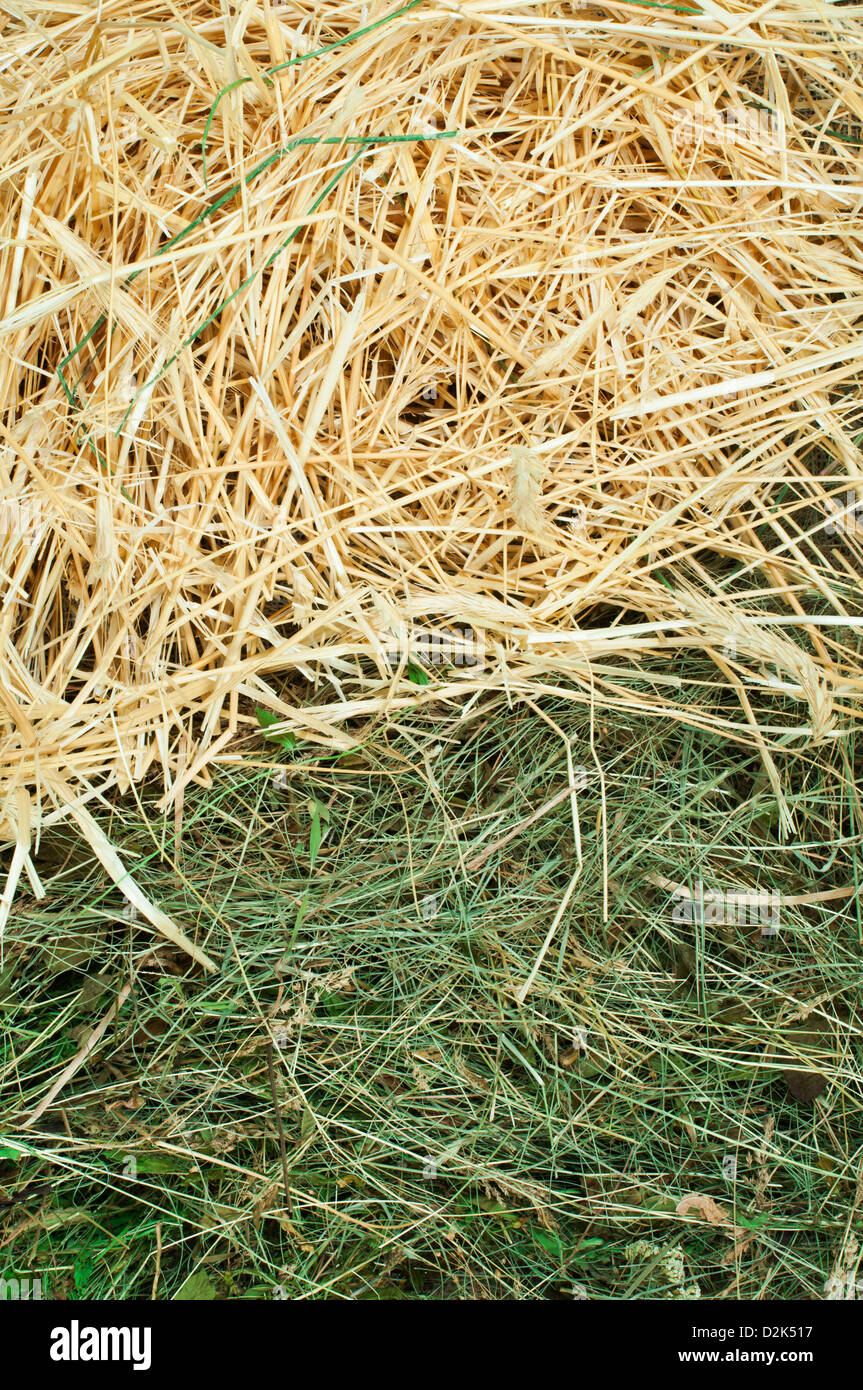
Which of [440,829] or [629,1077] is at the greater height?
[440,829]

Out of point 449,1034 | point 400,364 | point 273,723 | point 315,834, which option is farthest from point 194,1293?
point 400,364

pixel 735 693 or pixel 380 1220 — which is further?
pixel 735 693

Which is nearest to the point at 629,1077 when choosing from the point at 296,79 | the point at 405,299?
the point at 405,299

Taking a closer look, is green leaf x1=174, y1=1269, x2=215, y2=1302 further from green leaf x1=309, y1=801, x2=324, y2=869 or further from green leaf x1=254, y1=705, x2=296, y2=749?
green leaf x1=254, y1=705, x2=296, y2=749

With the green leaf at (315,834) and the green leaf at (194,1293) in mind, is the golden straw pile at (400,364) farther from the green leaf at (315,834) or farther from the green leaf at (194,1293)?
the green leaf at (194,1293)

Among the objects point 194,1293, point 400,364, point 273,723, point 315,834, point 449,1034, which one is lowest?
point 194,1293

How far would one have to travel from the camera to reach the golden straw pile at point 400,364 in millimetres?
1068

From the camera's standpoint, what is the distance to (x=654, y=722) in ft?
3.77

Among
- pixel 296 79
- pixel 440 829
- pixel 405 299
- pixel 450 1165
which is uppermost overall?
pixel 296 79

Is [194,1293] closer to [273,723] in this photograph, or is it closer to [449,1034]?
[449,1034]

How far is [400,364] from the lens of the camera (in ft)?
3.64

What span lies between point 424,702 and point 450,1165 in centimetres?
52

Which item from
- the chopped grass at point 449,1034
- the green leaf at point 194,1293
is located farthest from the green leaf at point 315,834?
the green leaf at point 194,1293

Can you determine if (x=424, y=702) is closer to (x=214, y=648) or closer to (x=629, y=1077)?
(x=214, y=648)
